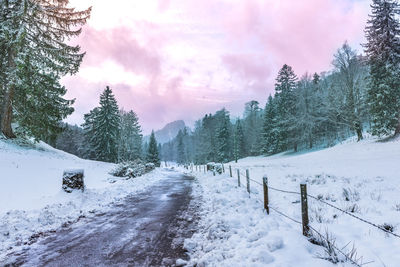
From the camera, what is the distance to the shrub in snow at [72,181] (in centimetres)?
945

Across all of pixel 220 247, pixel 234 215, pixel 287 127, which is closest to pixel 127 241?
pixel 220 247

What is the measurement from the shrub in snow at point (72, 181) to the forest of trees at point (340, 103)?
28066 mm

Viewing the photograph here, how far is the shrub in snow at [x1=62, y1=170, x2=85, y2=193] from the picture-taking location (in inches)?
372

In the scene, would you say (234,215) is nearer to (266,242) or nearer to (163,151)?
(266,242)

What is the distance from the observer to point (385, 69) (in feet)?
76.5

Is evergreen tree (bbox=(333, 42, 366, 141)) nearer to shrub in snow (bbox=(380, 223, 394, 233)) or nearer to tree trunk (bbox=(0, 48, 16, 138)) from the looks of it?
shrub in snow (bbox=(380, 223, 394, 233))

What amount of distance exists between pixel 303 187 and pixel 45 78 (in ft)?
71.7

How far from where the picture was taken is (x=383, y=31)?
2395cm

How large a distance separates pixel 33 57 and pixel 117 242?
18771mm

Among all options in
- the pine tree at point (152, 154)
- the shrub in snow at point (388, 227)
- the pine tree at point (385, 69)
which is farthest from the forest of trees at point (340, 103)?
the shrub in snow at point (388, 227)

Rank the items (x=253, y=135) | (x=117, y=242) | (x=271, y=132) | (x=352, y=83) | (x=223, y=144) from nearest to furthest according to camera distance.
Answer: (x=117, y=242)
(x=352, y=83)
(x=271, y=132)
(x=223, y=144)
(x=253, y=135)

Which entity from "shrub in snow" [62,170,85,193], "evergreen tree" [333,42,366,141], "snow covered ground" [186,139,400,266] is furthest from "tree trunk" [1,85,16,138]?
"evergreen tree" [333,42,366,141]

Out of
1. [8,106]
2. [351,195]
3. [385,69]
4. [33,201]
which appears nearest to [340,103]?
[385,69]

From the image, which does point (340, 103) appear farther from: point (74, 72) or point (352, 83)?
point (74, 72)
